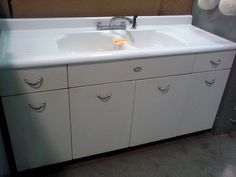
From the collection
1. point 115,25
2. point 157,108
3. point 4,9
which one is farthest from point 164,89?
point 4,9

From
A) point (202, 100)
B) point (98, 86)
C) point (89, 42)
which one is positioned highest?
point (89, 42)

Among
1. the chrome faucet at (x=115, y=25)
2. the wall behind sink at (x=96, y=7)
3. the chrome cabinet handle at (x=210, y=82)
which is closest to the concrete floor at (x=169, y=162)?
the chrome cabinet handle at (x=210, y=82)

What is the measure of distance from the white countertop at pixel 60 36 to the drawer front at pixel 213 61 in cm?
5

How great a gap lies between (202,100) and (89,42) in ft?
3.02

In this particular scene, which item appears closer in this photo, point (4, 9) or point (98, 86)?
point (98, 86)

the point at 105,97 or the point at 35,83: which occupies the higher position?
the point at 35,83

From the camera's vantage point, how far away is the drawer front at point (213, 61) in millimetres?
1480

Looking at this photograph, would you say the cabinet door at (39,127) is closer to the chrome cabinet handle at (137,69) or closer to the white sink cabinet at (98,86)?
the white sink cabinet at (98,86)

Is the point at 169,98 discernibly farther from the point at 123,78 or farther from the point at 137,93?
A: the point at 123,78

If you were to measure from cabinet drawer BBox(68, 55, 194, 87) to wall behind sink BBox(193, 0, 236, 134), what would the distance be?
1.31ft

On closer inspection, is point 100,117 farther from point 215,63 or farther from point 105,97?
point 215,63

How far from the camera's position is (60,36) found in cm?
150

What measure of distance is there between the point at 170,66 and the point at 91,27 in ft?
2.15

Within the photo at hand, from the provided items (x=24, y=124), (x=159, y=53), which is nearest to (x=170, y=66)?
(x=159, y=53)
